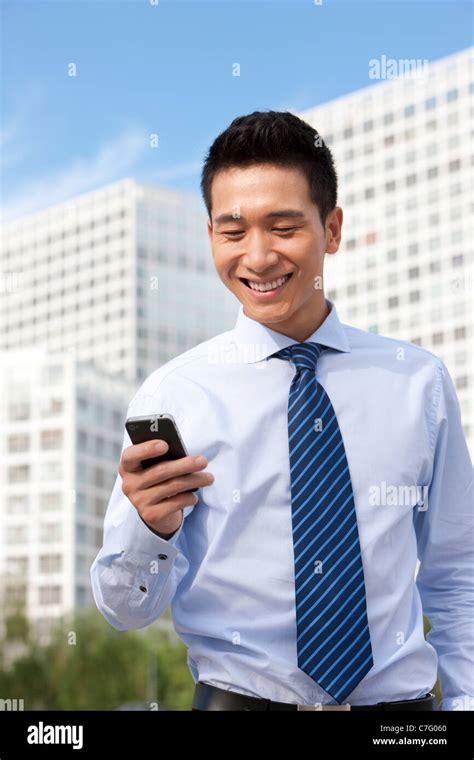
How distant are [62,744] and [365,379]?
128 centimetres

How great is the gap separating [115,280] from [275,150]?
112870mm

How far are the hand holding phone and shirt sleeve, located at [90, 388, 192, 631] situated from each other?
0.33 ft

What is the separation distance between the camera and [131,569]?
8.52ft

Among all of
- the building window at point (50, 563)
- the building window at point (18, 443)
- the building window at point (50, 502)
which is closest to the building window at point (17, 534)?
the building window at point (50, 502)

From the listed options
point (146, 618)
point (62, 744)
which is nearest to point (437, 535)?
point (146, 618)

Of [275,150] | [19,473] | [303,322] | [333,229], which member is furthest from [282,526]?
[19,473]

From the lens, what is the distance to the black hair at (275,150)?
284cm

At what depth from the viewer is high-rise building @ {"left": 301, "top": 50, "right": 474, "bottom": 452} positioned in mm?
93188

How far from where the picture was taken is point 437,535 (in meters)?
2.89

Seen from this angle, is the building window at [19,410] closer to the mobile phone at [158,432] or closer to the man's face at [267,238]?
the man's face at [267,238]

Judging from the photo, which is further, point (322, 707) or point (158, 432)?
point (322, 707)

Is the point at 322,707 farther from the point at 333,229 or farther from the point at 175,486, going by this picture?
the point at 333,229

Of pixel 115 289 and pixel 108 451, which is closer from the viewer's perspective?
pixel 108 451

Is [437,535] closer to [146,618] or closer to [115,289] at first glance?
[146,618]
